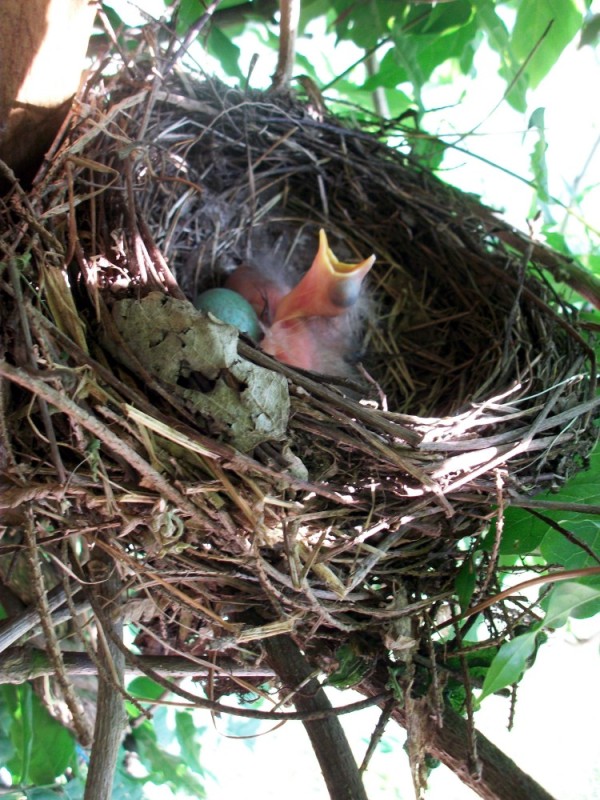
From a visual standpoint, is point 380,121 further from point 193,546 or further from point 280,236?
point 193,546

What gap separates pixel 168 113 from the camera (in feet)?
3.94

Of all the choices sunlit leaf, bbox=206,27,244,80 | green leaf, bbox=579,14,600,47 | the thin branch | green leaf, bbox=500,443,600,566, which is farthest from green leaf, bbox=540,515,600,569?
sunlit leaf, bbox=206,27,244,80

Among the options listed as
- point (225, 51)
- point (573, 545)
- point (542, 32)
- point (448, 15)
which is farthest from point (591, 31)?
point (573, 545)

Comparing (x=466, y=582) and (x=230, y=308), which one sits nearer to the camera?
(x=466, y=582)

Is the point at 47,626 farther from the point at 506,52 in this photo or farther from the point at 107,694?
the point at 506,52

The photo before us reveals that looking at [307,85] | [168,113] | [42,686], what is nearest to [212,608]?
[42,686]

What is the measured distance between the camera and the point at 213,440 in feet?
2.42

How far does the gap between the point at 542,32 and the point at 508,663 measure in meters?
0.97

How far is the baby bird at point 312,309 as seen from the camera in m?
1.29

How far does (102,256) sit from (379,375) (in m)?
0.61

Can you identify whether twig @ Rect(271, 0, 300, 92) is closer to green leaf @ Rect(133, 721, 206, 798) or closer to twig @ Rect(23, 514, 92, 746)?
twig @ Rect(23, 514, 92, 746)

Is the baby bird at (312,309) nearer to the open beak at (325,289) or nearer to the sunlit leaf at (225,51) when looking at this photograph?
the open beak at (325,289)

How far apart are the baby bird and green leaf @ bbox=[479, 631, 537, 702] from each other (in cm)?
66

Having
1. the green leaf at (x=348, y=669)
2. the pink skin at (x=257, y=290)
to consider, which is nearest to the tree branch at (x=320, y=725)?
the green leaf at (x=348, y=669)
